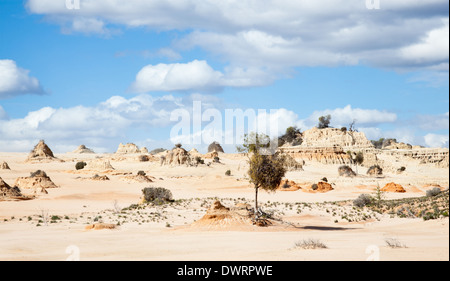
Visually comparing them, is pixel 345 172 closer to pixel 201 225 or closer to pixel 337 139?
pixel 337 139

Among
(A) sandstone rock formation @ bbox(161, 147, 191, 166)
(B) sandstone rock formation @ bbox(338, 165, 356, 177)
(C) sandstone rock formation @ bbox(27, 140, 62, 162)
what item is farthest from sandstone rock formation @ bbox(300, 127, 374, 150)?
(C) sandstone rock formation @ bbox(27, 140, 62, 162)

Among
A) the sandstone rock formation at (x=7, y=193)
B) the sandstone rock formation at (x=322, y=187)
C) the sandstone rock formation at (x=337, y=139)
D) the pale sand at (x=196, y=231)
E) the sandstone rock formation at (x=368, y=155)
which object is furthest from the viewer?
the sandstone rock formation at (x=337, y=139)

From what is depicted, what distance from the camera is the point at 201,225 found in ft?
77.3

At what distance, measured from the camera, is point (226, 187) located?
54562 millimetres

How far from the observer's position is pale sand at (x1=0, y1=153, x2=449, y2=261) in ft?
47.8

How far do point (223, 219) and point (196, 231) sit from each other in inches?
74.4

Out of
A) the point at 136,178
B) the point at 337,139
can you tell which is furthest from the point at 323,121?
the point at 136,178

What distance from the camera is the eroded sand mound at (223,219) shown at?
23.5 meters

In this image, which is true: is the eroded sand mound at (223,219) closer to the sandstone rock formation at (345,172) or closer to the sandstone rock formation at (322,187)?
the sandstone rock formation at (322,187)

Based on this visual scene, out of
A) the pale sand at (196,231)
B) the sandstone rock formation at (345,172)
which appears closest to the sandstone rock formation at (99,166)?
the pale sand at (196,231)

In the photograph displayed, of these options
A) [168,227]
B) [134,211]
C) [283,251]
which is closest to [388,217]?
[168,227]

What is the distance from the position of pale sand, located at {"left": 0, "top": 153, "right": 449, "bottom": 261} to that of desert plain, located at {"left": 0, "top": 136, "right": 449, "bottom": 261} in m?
0.04

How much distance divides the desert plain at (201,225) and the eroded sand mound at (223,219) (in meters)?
0.12
